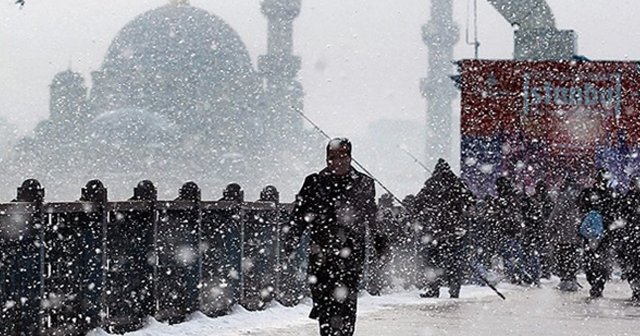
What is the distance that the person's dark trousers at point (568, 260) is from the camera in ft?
57.3

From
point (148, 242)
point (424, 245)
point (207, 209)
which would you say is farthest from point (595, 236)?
point (148, 242)

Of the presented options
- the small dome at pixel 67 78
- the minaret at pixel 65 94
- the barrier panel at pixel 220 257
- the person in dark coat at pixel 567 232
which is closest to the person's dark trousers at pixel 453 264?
the person in dark coat at pixel 567 232

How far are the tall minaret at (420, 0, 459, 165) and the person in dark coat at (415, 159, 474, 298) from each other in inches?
5596

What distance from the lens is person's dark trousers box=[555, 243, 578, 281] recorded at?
17.5m

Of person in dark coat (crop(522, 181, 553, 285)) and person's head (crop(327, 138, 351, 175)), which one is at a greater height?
person's head (crop(327, 138, 351, 175))

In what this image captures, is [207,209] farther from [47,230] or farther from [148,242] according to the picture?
[47,230]

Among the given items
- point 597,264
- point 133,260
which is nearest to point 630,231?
point 597,264

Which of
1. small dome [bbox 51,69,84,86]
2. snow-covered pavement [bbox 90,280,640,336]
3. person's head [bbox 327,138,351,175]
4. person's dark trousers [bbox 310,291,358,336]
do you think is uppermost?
small dome [bbox 51,69,84,86]

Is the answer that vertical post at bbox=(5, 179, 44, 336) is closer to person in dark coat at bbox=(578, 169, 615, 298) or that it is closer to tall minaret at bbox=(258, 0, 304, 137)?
person in dark coat at bbox=(578, 169, 615, 298)

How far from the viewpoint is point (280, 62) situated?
429 ft

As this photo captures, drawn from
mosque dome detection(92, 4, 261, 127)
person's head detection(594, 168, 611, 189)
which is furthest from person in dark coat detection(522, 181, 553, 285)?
mosque dome detection(92, 4, 261, 127)

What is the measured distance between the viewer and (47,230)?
9.23 meters

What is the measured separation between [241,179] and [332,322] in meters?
119

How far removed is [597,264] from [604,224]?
51 centimetres
